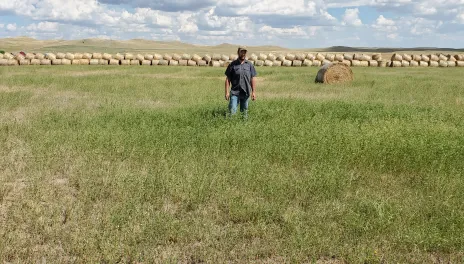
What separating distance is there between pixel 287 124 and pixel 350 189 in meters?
4.28

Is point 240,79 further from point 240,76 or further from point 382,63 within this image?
point 382,63

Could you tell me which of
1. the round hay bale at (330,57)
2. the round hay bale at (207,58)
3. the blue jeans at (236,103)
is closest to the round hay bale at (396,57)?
the round hay bale at (330,57)

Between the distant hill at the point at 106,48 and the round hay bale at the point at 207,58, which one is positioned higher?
the distant hill at the point at 106,48

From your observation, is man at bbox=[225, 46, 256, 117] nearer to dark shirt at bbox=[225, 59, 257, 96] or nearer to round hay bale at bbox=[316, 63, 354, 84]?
dark shirt at bbox=[225, 59, 257, 96]

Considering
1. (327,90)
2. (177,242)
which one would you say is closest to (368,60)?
(327,90)

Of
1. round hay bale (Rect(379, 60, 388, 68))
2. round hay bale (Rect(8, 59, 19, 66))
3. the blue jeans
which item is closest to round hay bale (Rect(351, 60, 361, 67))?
round hay bale (Rect(379, 60, 388, 68))

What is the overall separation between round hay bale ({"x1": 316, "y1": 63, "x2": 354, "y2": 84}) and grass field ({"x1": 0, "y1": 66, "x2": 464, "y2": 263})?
31.1 feet

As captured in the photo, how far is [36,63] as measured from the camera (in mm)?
34281

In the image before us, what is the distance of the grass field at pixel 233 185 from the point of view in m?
4.98

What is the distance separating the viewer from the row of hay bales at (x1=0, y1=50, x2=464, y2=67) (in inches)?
1356

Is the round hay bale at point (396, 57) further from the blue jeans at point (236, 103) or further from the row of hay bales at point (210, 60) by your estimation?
the blue jeans at point (236, 103)

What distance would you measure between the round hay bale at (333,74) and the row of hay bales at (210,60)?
11.3 meters

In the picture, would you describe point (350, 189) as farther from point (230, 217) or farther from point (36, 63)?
point (36, 63)

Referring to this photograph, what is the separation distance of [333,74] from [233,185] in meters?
17.2
